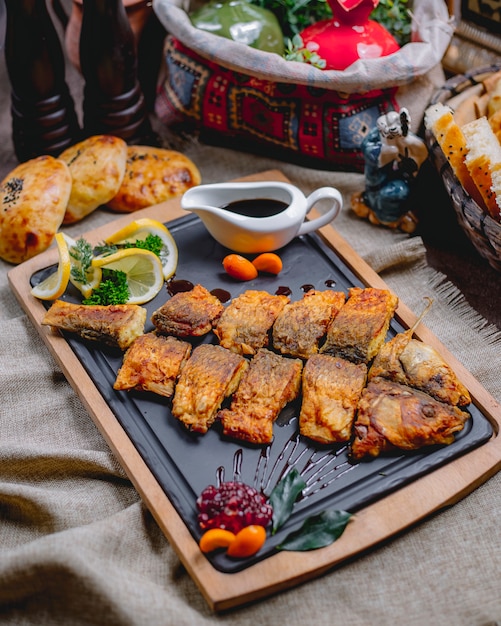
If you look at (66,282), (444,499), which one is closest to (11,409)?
(66,282)

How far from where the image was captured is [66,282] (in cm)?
337

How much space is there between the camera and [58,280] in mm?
3396

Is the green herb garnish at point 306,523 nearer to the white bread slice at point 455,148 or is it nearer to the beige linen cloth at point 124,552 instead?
the beige linen cloth at point 124,552

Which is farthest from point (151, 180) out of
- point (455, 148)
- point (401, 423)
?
point (401, 423)

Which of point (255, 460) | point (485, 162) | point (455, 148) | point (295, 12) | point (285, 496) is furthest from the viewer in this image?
point (295, 12)

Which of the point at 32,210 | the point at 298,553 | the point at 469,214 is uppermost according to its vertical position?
the point at 469,214

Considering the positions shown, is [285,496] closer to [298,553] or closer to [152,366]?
[298,553]

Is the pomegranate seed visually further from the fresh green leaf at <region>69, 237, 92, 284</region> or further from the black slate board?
the fresh green leaf at <region>69, 237, 92, 284</region>

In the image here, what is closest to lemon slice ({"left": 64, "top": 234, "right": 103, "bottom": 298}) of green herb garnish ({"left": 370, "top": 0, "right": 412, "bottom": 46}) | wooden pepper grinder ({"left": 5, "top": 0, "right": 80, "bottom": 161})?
wooden pepper grinder ({"left": 5, "top": 0, "right": 80, "bottom": 161})

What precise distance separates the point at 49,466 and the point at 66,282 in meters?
0.90

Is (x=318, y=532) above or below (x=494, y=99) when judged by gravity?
below

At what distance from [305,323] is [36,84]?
2192 mm

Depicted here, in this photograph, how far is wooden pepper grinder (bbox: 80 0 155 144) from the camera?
3.93m

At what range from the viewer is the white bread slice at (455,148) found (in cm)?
349
